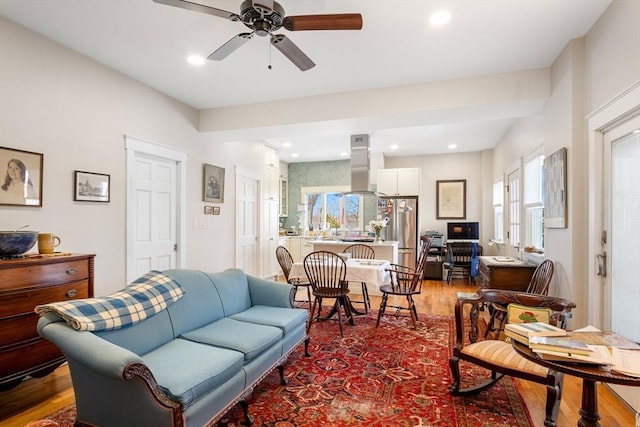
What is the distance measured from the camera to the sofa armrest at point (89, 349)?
4.67 ft

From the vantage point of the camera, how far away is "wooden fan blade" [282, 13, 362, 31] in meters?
2.00

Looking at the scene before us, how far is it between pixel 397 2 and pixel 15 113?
305 cm

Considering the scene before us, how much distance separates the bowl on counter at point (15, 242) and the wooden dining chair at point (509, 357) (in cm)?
305

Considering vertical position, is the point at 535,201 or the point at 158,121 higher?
the point at 158,121

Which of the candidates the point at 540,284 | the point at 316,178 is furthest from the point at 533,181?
the point at 316,178

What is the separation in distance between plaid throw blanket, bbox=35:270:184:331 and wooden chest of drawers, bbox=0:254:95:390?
598 mm

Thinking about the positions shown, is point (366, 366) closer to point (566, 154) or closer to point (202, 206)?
point (566, 154)

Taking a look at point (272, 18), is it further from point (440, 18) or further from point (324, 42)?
point (440, 18)

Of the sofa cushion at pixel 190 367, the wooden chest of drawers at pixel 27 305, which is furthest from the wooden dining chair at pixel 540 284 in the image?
the wooden chest of drawers at pixel 27 305

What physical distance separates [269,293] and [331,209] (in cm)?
573

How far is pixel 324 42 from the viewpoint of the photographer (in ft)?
9.43

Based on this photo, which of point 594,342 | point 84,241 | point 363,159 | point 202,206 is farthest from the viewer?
point 363,159

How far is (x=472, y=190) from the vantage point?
24.9ft

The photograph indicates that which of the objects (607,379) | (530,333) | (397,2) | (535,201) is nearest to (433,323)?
(535,201)
